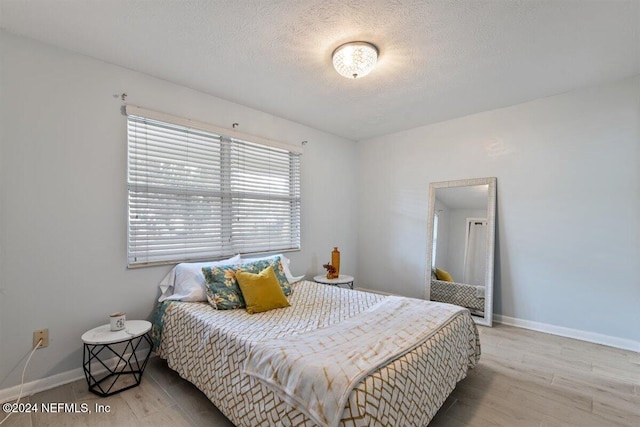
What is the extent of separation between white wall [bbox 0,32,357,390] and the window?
13 cm

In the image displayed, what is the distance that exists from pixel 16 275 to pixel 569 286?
4545 millimetres

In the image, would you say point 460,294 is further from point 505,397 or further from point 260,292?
point 260,292

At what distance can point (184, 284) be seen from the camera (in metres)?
2.50

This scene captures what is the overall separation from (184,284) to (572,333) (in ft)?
12.0

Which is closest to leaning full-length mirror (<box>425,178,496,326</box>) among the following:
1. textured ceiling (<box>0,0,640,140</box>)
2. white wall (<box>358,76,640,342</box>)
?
white wall (<box>358,76,640,342</box>)

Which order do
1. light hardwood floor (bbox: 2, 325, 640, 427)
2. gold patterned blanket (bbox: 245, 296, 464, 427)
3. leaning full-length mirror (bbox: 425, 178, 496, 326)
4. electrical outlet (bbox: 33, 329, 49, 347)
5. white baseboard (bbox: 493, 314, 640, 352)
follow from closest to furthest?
gold patterned blanket (bbox: 245, 296, 464, 427), light hardwood floor (bbox: 2, 325, 640, 427), electrical outlet (bbox: 33, 329, 49, 347), white baseboard (bbox: 493, 314, 640, 352), leaning full-length mirror (bbox: 425, 178, 496, 326)

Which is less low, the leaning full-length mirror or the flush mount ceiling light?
the flush mount ceiling light

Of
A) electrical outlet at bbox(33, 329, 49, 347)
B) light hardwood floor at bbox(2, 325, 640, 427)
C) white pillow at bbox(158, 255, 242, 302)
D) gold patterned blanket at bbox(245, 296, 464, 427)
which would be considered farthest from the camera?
white pillow at bbox(158, 255, 242, 302)

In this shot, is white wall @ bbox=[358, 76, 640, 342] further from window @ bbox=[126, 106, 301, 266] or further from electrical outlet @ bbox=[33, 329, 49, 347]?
electrical outlet @ bbox=[33, 329, 49, 347]

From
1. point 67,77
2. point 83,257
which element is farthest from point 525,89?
point 83,257

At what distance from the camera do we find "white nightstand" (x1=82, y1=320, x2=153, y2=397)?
6.46ft

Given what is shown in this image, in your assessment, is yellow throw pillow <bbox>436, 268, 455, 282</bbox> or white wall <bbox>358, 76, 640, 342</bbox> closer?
white wall <bbox>358, 76, 640, 342</bbox>

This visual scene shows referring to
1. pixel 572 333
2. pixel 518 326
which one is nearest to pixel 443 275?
pixel 518 326

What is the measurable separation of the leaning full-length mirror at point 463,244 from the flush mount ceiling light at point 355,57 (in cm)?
211
